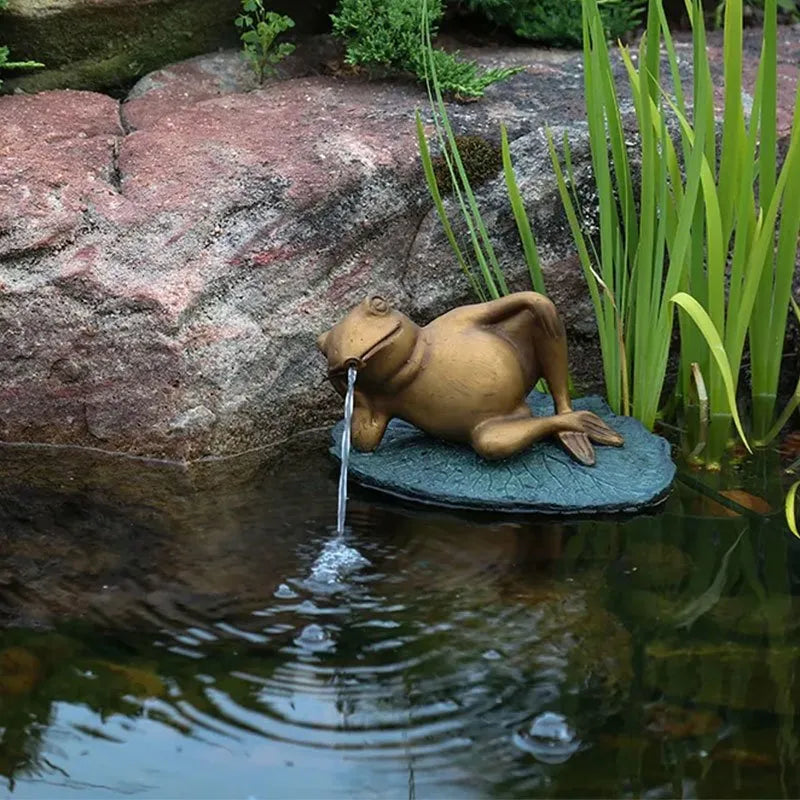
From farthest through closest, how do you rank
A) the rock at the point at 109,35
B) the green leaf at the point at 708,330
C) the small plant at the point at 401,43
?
the rock at the point at 109,35, the small plant at the point at 401,43, the green leaf at the point at 708,330

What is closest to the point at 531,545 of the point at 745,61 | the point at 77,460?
the point at 77,460

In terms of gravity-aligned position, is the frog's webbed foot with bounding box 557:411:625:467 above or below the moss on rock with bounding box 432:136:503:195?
below

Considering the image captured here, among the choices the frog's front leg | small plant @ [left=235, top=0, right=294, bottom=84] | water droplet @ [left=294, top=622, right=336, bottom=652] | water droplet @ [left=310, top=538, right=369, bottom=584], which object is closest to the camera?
water droplet @ [left=294, top=622, right=336, bottom=652]

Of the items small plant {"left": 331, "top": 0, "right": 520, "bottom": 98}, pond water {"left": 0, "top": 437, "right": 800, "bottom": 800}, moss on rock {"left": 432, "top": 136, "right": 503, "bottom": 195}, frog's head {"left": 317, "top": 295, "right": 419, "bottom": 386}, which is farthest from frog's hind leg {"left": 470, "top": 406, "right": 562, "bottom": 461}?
small plant {"left": 331, "top": 0, "right": 520, "bottom": 98}

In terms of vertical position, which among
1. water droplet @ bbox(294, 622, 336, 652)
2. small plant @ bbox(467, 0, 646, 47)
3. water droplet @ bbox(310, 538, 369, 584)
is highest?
small plant @ bbox(467, 0, 646, 47)

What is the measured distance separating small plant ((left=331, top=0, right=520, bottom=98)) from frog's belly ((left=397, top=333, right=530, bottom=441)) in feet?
4.00

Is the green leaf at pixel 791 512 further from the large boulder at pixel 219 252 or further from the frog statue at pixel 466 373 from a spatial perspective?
the large boulder at pixel 219 252

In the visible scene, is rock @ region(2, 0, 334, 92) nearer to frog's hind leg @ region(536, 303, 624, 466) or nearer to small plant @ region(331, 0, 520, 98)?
small plant @ region(331, 0, 520, 98)

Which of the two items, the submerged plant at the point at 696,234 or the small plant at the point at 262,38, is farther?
the small plant at the point at 262,38

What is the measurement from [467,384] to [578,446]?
13.5 inches

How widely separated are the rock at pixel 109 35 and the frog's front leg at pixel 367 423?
192 centimetres

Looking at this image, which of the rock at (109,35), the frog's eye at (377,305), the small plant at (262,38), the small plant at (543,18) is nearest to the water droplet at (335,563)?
the frog's eye at (377,305)

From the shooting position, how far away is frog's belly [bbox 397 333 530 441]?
3145 mm

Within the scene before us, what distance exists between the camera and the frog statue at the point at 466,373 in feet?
10.2
